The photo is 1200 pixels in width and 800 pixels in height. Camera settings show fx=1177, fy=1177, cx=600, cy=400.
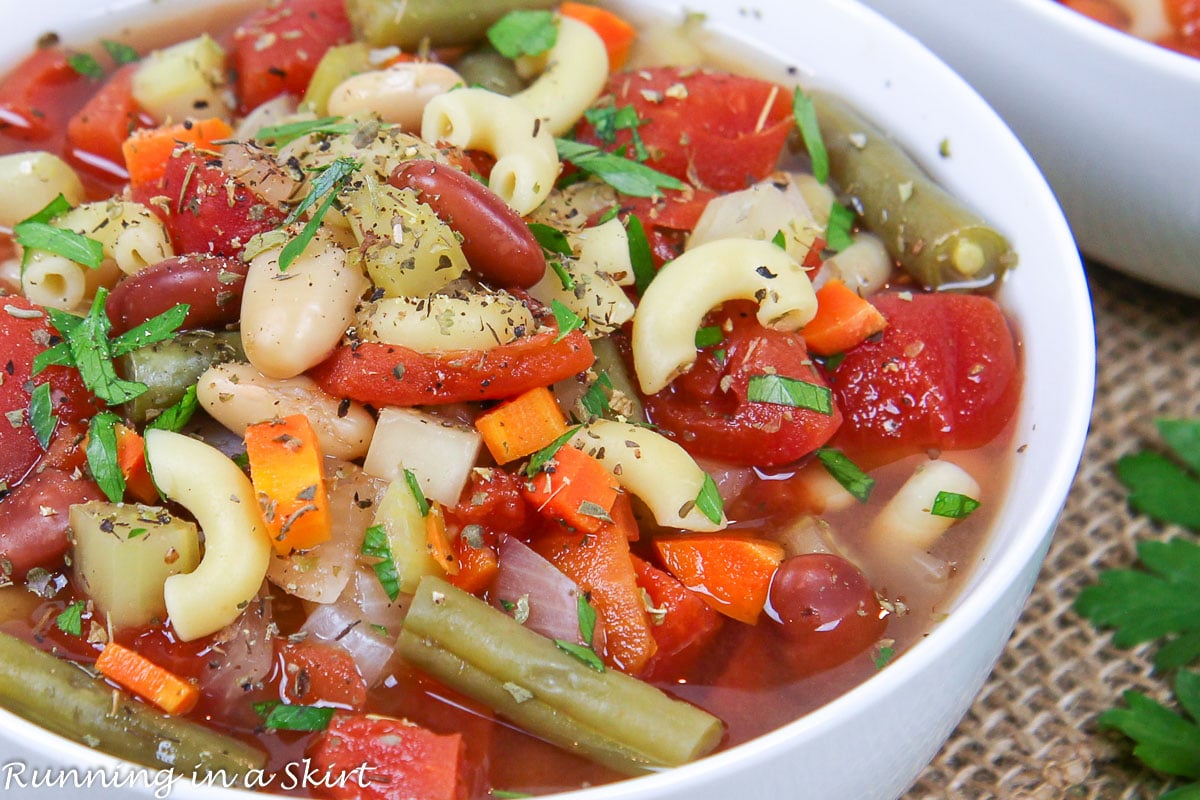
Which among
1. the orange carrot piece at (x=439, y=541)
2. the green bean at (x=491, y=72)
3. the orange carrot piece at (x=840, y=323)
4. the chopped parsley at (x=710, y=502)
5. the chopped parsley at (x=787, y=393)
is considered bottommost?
the chopped parsley at (x=710, y=502)

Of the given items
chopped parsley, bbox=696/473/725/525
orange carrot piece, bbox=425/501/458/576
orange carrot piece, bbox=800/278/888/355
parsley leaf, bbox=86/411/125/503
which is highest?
orange carrot piece, bbox=800/278/888/355

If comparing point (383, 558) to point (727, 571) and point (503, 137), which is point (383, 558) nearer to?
point (727, 571)

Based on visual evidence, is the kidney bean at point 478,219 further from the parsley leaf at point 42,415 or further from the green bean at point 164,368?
the parsley leaf at point 42,415

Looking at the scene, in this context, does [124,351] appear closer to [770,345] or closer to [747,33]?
[770,345]

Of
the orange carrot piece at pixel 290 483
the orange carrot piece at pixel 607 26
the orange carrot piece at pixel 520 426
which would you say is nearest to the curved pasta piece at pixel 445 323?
the orange carrot piece at pixel 520 426

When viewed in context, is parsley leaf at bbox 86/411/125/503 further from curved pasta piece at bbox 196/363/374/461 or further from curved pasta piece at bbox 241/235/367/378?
curved pasta piece at bbox 241/235/367/378

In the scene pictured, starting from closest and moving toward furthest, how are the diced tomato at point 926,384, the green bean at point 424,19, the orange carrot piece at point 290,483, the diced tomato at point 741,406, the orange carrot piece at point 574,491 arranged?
the orange carrot piece at point 290,483
the orange carrot piece at point 574,491
the diced tomato at point 741,406
the diced tomato at point 926,384
the green bean at point 424,19

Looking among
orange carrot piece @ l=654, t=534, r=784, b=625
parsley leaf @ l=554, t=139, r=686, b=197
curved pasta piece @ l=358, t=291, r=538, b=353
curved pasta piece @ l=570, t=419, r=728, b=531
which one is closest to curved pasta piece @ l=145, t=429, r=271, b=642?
curved pasta piece @ l=358, t=291, r=538, b=353
